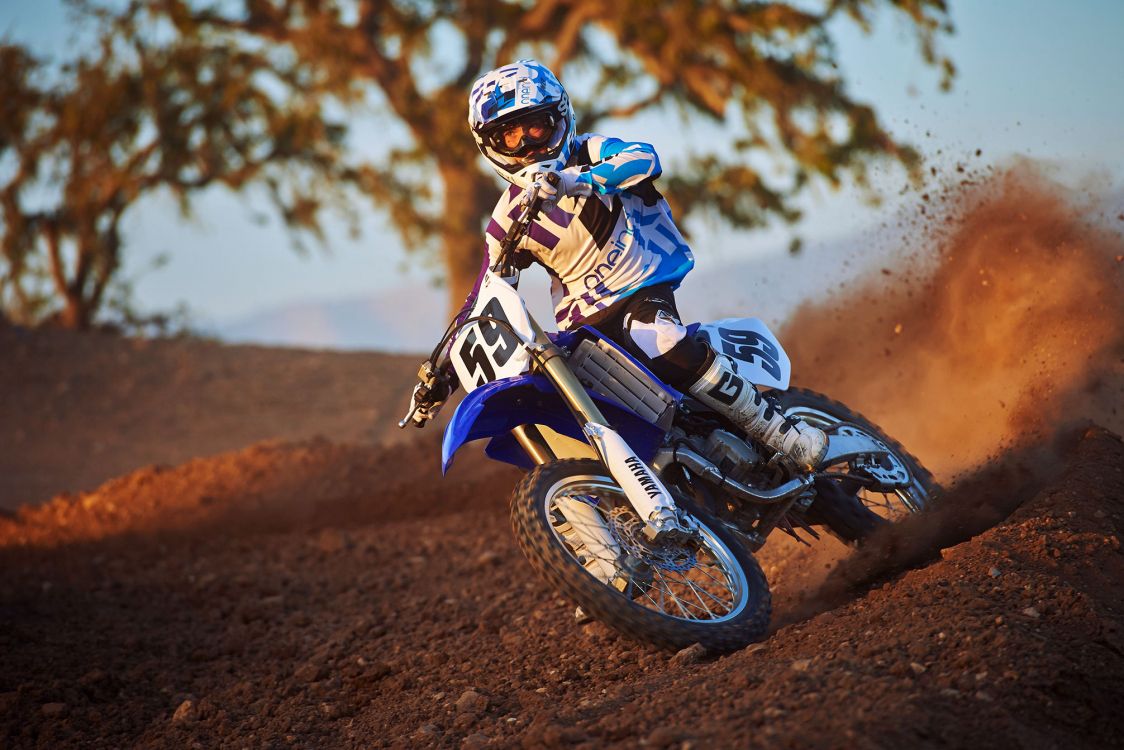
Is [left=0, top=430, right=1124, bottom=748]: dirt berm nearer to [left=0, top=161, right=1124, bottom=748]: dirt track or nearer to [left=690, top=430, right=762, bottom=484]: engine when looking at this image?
[left=0, top=161, right=1124, bottom=748]: dirt track

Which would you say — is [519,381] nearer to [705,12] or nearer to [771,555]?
[771,555]

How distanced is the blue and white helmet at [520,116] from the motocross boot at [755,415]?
3.81ft

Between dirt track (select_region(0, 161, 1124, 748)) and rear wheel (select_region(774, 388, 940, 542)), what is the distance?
0.82ft

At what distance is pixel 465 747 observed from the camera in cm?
422

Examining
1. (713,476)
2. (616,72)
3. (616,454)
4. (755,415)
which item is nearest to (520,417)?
(616,454)

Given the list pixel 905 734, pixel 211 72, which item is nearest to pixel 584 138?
pixel 905 734

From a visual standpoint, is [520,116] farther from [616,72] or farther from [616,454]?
[616,72]

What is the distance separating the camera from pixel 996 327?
7.62 meters

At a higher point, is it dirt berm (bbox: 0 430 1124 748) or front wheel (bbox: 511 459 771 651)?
front wheel (bbox: 511 459 771 651)

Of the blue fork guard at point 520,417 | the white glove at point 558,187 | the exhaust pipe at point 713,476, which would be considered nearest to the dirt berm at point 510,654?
the exhaust pipe at point 713,476

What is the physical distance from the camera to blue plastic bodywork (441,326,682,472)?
4.72 meters

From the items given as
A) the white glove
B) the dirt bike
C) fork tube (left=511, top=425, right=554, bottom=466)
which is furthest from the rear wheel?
the white glove

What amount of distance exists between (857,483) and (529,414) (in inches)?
74.6

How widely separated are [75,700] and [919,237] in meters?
5.85
